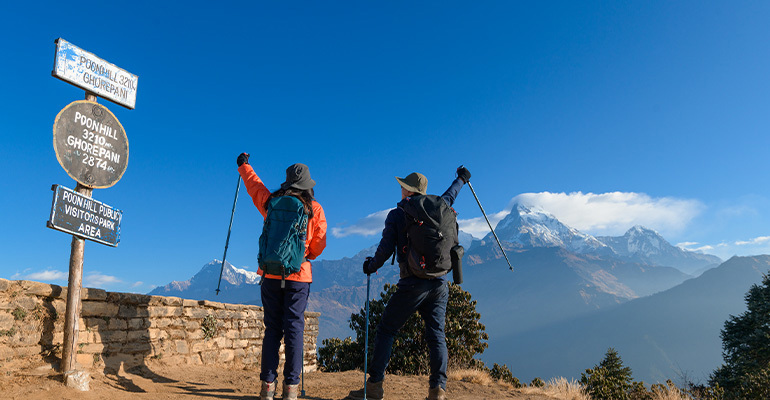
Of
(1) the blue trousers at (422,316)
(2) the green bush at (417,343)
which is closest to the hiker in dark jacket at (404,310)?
(1) the blue trousers at (422,316)

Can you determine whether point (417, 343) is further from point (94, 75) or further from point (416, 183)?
point (94, 75)

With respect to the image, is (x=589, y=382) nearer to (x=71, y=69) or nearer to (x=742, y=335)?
(x=71, y=69)

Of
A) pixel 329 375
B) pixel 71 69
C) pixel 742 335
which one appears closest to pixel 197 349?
pixel 329 375

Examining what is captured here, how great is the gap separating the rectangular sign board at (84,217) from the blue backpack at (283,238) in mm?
2237

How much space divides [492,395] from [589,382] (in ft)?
11.1

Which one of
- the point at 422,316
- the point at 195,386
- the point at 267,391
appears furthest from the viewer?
the point at 195,386

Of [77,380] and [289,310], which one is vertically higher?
[289,310]

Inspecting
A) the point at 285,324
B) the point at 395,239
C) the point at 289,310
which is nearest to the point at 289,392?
the point at 285,324

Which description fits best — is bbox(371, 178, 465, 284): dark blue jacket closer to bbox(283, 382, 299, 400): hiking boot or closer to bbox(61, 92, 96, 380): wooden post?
bbox(283, 382, 299, 400): hiking boot

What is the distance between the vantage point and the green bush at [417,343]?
11.0 meters

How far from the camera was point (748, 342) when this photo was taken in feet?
61.9

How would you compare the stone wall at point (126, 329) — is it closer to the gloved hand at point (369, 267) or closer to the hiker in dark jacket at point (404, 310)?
the gloved hand at point (369, 267)

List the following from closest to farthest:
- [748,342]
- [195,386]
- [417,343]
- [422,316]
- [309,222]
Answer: [422,316] → [309,222] → [195,386] → [417,343] → [748,342]

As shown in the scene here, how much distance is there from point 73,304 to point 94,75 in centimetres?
280
